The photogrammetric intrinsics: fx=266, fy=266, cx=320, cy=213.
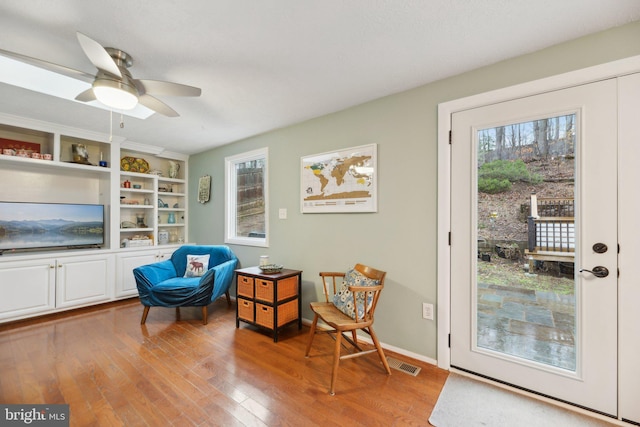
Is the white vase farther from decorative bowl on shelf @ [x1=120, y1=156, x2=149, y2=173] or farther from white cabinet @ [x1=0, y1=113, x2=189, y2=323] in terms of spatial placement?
decorative bowl on shelf @ [x1=120, y1=156, x2=149, y2=173]

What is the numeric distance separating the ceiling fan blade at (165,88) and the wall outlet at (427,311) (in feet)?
7.75

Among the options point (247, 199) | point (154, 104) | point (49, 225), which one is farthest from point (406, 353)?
point (49, 225)

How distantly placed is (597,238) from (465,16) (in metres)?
1.53

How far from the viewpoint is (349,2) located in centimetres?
139

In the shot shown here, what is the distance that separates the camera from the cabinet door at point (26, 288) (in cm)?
290

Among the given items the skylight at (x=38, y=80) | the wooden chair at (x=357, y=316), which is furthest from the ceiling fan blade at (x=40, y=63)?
the wooden chair at (x=357, y=316)

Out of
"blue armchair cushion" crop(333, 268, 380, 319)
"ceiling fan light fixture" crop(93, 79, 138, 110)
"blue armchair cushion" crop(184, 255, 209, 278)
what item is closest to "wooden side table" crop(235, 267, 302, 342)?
"blue armchair cushion" crop(333, 268, 380, 319)

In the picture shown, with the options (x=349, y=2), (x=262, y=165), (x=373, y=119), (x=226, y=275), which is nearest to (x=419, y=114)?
(x=373, y=119)

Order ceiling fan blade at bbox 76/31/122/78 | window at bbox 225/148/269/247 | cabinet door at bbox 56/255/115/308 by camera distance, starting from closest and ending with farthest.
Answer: ceiling fan blade at bbox 76/31/122/78 < cabinet door at bbox 56/255/115/308 < window at bbox 225/148/269/247

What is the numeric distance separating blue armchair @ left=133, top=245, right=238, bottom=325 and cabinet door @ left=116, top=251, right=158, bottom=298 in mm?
671

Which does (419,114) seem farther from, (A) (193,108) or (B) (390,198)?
(A) (193,108)

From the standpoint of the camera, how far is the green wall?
1.78 metres

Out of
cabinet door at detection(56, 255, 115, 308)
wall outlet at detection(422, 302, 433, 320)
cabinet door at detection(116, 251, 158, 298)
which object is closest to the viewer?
wall outlet at detection(422, 302, 433, 320)

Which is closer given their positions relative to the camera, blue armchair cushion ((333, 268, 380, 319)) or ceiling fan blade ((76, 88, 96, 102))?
ceiling fan blade ((76, 88, 96, 102))
